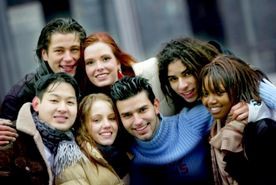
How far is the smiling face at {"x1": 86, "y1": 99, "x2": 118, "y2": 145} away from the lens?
392 centimetres

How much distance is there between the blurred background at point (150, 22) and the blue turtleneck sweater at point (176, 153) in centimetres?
355

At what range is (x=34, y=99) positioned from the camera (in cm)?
391

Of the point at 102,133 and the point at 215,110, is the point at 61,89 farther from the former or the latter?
the point at 215,110

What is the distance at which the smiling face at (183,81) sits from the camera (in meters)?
4.08

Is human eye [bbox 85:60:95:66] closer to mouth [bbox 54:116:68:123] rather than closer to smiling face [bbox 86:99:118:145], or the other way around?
smiling face [bbox 86:99:118:145]

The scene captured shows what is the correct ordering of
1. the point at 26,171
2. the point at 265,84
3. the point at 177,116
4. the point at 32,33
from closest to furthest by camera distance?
the point at 26,171 < the point at 265,84 < the point at 177,116 < the point at 32,33

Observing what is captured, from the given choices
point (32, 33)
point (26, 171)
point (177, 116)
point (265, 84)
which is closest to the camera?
point (26, 171)

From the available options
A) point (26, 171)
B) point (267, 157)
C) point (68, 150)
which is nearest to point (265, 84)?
point (267, 157)

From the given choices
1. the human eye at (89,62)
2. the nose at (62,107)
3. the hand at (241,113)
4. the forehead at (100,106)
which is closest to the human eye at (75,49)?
the human eye at (89,62)

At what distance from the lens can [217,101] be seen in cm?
378

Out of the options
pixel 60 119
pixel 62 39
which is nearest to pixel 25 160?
pixel 60 119

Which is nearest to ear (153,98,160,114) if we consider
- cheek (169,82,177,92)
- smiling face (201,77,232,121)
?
cheek (169,82,177,92)

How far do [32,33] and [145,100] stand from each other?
3.93 meters

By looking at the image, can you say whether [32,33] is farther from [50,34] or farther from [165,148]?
[165,148]
